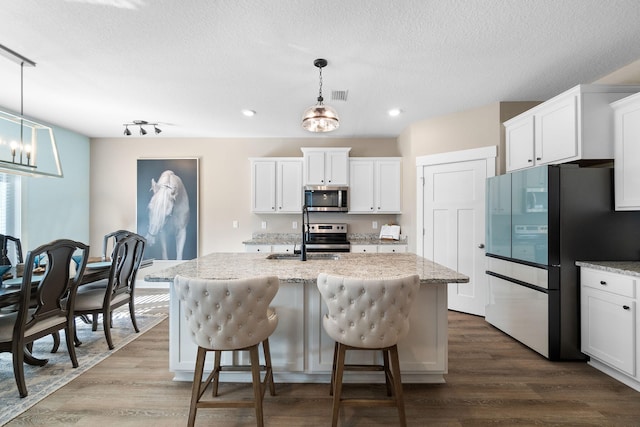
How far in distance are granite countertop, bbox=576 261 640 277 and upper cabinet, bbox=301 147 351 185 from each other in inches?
116

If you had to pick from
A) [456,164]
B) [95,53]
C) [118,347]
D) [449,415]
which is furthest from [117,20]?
[456,164]

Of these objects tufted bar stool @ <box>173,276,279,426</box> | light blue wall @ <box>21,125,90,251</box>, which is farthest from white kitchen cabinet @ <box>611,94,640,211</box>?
light blue wall @ <box>21,125,90,251</box>

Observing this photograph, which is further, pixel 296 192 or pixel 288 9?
pixel 296 192

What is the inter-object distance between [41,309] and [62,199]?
10.2 ft

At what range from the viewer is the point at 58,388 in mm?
2047

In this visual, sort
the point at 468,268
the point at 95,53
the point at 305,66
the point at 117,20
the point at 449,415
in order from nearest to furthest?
the point at 449,415, the point at 117,20, the point at 95,53, the point at 305,66, the point at 468,268

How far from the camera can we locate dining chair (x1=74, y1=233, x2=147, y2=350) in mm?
2660

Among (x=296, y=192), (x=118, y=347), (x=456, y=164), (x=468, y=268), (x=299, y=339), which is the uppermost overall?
(x=456, y=164)

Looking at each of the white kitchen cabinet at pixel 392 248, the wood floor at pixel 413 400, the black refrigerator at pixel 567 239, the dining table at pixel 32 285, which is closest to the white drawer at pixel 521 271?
the black refrigerator at pixel 567 239

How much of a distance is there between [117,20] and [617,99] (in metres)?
3.89

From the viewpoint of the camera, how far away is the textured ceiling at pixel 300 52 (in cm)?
187

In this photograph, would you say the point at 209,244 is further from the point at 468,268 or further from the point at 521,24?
the point at 521,24

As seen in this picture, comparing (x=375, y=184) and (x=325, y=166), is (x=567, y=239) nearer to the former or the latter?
(x=375, y=184)

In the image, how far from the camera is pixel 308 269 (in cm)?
204
